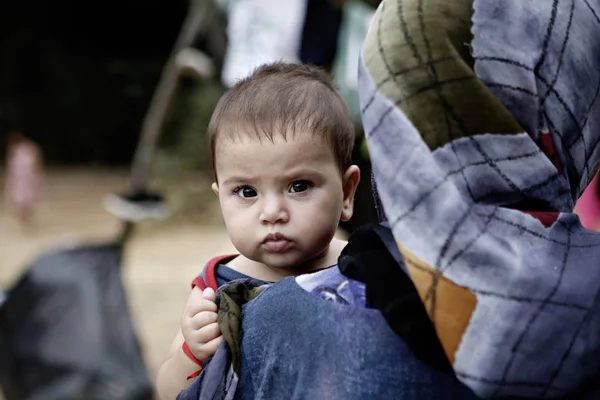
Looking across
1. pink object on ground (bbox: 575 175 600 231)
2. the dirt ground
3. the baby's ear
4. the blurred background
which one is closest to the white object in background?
the blurred background

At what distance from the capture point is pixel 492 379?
108cm

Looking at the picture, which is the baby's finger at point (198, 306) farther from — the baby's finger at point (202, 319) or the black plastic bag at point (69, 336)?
the black plastic bag at point (69, 336)

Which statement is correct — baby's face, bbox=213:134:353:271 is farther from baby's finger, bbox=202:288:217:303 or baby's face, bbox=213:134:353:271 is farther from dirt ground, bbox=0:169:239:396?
dirt ground, bbox=0:169:239:396

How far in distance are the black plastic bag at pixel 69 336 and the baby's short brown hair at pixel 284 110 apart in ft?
8.82

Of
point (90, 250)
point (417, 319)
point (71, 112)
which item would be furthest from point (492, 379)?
point (71, 112)

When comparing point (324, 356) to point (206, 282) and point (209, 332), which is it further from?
point (206, 282)

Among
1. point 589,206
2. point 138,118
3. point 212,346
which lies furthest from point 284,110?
point 138,118

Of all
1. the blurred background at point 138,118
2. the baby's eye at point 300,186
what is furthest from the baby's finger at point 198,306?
the blurred background at point 138,118

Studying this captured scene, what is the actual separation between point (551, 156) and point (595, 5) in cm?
22

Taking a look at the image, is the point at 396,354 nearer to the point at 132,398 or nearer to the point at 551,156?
the point at 551,156

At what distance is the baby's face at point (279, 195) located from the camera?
1.36m

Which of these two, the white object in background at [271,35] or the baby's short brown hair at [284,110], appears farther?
the white object in background at [271,35]

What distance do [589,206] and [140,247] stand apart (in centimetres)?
693

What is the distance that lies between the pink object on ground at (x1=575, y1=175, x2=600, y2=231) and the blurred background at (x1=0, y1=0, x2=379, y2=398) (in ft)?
3.72
